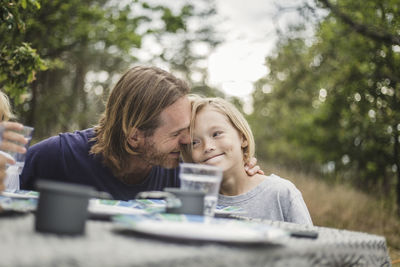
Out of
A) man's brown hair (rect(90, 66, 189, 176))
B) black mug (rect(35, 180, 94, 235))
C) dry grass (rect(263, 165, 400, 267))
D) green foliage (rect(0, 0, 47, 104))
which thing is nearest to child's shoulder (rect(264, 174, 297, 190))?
man's brown hair (rect(90, 66, 189, 176))

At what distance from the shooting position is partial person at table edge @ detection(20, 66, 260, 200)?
2.71m

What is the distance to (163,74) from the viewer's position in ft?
9.82

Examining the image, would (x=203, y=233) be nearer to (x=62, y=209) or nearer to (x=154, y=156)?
(x=62, y=209)

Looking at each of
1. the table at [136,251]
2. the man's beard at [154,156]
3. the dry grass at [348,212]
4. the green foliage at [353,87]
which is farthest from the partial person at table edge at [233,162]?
the dry grass at [348,212]

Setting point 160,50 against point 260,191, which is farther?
point 160,50

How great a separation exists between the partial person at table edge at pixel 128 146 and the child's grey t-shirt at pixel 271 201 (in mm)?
195

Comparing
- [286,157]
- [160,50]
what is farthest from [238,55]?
[286,157]

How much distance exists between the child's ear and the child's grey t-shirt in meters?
0.67

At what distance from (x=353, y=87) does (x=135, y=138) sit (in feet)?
25.0

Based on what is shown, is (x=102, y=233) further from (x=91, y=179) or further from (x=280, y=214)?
(x=91, y=179)

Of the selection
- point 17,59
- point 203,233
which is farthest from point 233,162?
point 17,59

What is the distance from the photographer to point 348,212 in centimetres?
716

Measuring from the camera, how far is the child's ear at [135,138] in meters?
2.84

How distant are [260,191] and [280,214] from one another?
18cm
